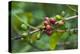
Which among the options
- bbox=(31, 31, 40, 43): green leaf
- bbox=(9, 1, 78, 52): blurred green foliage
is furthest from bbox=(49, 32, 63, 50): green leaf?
bbox=(31, 31, 40, 43): green leaf

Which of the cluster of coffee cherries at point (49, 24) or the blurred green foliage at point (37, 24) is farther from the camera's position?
the cluster of coffee cherries at point (49, 24)

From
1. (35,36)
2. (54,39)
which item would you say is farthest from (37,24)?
(54,39)

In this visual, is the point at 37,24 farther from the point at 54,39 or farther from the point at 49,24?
the point at 54,39

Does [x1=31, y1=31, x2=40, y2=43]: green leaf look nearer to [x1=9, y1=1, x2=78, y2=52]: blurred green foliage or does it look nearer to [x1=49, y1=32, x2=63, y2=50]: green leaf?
[x1=9, y1=1, x2=78, y2=52]: blurred green foliage

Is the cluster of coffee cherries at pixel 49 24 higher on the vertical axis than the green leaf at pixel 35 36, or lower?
higher

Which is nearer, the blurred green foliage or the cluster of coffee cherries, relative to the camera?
the blurred green foliage

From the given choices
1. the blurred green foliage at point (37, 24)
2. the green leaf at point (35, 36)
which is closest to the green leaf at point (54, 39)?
the blurred green foliage at point (37, 24)

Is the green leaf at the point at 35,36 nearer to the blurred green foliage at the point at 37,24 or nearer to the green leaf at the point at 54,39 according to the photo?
the blurred green foliage at the point at 37,24

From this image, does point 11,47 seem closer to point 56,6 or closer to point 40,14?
point 40,14

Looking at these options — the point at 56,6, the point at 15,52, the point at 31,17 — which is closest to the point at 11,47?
the point at 15,52
